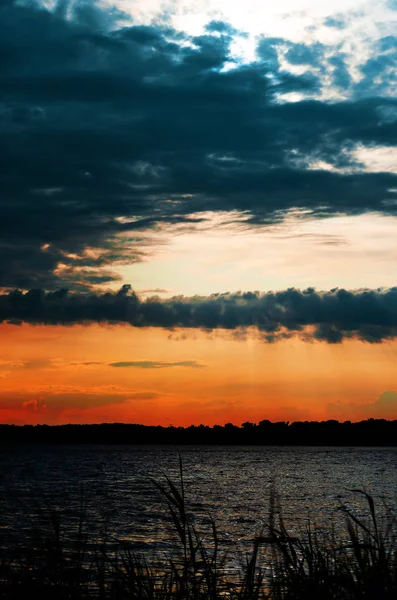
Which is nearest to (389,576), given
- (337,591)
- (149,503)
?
(337,591)

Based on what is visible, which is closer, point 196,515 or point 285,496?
point 196,515

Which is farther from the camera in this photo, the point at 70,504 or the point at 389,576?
the point at 70,504

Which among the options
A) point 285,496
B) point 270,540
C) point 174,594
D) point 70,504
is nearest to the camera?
point 270,540

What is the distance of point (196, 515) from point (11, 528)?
14.6 m

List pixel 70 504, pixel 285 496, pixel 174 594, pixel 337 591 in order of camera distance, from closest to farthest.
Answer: pixel 337 591 → pixel 174 594 → pixel 70 504 → pixel 285 496

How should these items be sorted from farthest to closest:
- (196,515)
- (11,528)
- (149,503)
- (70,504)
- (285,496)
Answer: (285,496) → (149,503) → (70,504) → (196,515) → (11,528)

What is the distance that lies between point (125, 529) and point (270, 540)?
34651mm

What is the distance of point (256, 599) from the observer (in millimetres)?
7559

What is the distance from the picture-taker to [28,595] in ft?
23.1

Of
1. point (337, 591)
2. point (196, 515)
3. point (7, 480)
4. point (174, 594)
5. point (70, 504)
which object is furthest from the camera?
point (7, 480)

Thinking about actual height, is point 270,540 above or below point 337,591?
above

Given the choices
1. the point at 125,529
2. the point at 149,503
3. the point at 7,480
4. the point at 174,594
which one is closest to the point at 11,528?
the point at 125,529

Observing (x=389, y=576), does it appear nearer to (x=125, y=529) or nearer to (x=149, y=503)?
(x=125, y=529)

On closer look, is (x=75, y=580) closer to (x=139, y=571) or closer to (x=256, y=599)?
(x=139, y=571)
